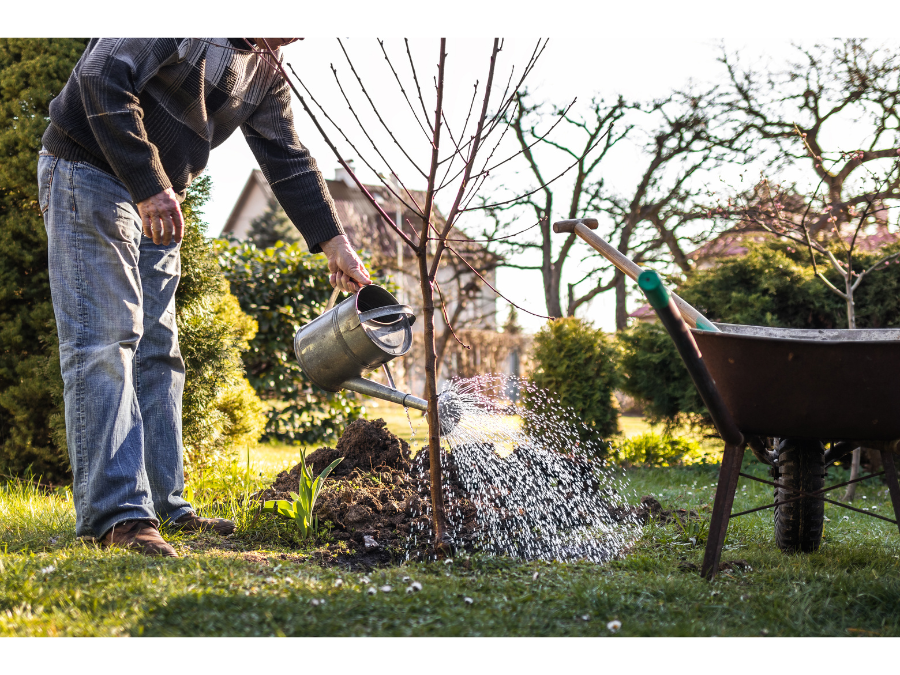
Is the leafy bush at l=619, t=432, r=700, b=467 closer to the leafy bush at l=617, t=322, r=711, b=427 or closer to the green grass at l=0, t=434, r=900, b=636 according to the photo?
the leafy bush at l=617, t=322, r=711, b=427

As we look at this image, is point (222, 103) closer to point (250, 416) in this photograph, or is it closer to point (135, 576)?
point (135, 576)

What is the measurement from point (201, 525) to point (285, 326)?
3360 millimetres

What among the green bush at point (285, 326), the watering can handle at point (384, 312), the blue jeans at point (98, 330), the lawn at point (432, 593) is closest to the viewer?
the lawn at point (432, 593)

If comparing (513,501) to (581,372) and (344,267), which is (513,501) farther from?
(581,372)

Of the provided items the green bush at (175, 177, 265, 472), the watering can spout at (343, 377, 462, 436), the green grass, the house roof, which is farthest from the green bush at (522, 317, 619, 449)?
the green grass

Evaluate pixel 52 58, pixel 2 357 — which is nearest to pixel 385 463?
pixel 2 357

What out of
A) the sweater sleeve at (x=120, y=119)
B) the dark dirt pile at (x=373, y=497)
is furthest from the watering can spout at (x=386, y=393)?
the sweater sleeve at (x=120, y=119)

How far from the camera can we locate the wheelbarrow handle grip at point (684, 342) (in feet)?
4.66

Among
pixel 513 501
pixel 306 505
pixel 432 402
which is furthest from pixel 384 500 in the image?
pixel 432 402

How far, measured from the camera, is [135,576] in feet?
5.17

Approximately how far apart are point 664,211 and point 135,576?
24.2 ft

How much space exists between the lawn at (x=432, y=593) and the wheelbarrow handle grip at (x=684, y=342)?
43cm

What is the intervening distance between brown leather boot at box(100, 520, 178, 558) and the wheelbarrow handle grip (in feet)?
4.61

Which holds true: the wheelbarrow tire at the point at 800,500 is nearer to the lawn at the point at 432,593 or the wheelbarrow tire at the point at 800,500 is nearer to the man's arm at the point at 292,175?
the lawn at the point at 432,593
